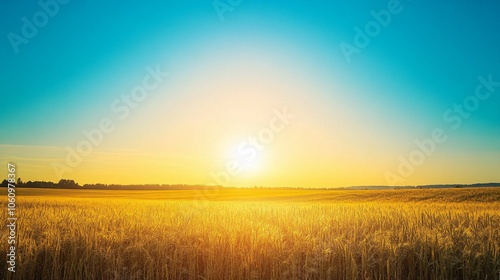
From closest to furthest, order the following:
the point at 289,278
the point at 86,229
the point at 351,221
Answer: the point at 289,278
the point at 86,229
the point at 351,221

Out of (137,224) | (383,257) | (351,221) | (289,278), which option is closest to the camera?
(289,278)

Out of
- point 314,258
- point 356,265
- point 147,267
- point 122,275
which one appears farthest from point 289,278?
point 122,275

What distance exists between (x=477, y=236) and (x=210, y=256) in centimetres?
512

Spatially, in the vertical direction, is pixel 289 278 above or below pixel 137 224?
below

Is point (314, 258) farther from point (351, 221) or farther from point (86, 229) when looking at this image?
point (86, 229)

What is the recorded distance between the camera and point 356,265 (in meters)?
4.99

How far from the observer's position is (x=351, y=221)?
8352 mm

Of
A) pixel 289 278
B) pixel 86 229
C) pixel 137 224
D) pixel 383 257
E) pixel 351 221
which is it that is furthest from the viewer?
pixel 351 221

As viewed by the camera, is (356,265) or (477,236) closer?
(356,265)

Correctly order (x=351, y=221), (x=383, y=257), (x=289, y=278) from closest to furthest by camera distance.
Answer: (x=289, y=278)
(x=383, y=257)
(x=351, y=221)

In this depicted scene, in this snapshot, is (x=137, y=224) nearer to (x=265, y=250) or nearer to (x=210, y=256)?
(x=210, y=256)

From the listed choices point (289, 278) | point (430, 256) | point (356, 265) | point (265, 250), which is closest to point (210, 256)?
point (265, 250)

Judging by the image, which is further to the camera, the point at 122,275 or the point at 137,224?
the point at 137,224

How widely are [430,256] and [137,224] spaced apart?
5.69 meters
